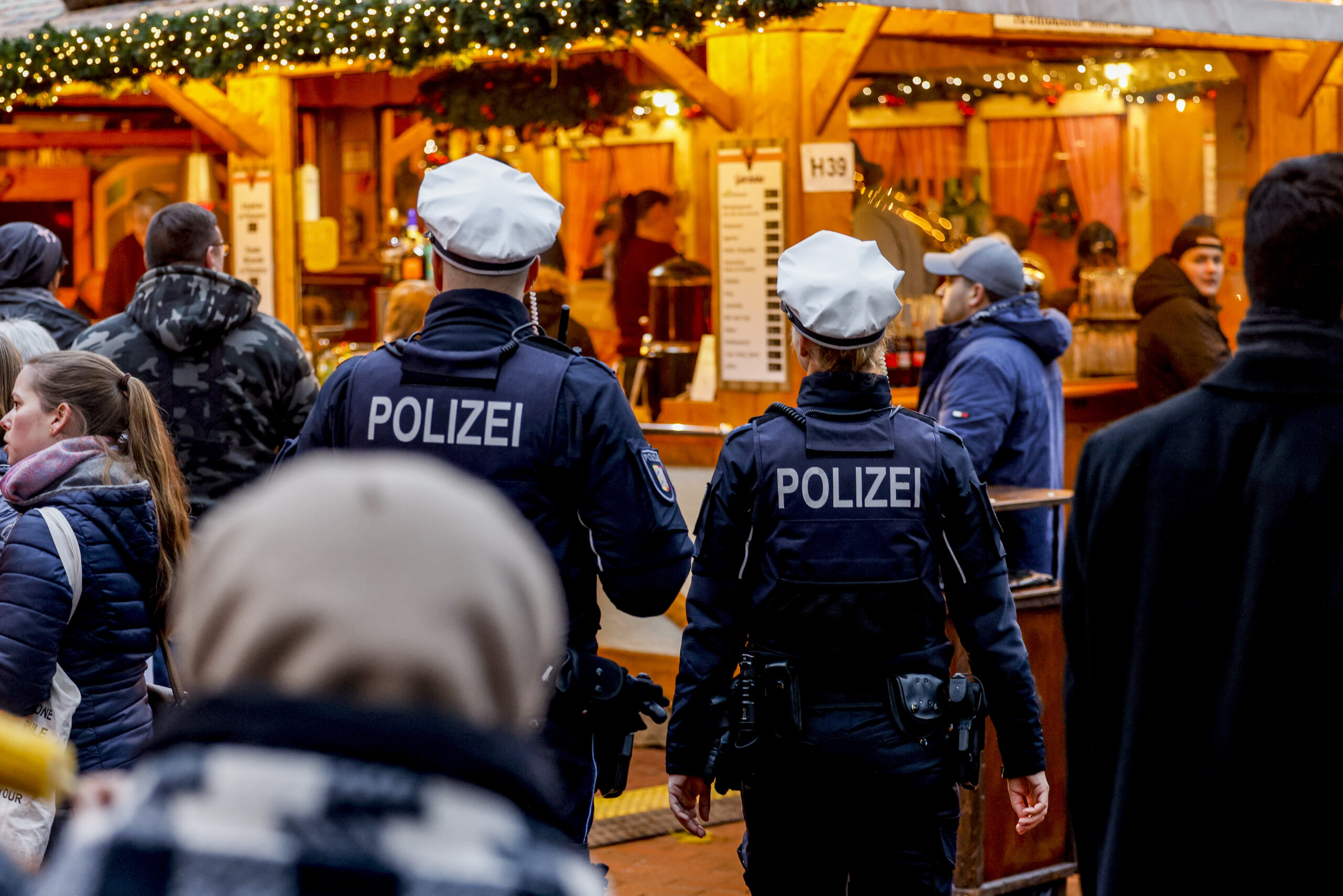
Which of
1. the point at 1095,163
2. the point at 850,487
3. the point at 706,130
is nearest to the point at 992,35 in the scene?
the point at 706,130

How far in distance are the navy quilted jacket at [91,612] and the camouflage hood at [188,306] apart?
1.42 m

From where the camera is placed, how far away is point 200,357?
4965 mm

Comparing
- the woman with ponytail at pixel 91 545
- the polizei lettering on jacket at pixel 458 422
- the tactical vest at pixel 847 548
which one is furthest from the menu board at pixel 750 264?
the polizei lettering on jacket at pixel 458 422

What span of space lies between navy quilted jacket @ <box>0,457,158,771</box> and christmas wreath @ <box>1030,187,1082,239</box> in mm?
8980

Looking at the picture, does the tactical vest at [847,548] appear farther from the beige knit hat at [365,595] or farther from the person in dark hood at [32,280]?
the person in dark hood at [32,280]

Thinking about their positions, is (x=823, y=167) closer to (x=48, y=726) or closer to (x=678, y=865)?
(x=678, y=865)

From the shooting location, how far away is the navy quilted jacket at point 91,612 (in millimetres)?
3209

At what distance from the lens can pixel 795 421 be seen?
3188mm

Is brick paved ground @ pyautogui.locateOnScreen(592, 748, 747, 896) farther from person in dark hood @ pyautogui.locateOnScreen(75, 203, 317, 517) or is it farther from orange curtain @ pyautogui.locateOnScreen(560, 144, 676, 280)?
orange curtain @ pyautogui.locateOnScreen(560, 144, 676, 280)

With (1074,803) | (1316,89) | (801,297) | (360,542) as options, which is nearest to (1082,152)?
(1316,89)

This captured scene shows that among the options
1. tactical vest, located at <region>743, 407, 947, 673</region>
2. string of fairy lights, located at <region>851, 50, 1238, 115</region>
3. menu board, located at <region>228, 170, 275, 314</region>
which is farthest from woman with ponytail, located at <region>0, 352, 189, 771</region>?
string of fairy lights, located at <region>851, 50, 1238, 115</region>

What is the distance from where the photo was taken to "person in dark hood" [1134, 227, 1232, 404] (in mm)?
7559

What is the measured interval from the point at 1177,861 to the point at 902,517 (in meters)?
1.19

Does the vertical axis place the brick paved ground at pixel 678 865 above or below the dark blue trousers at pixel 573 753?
below
